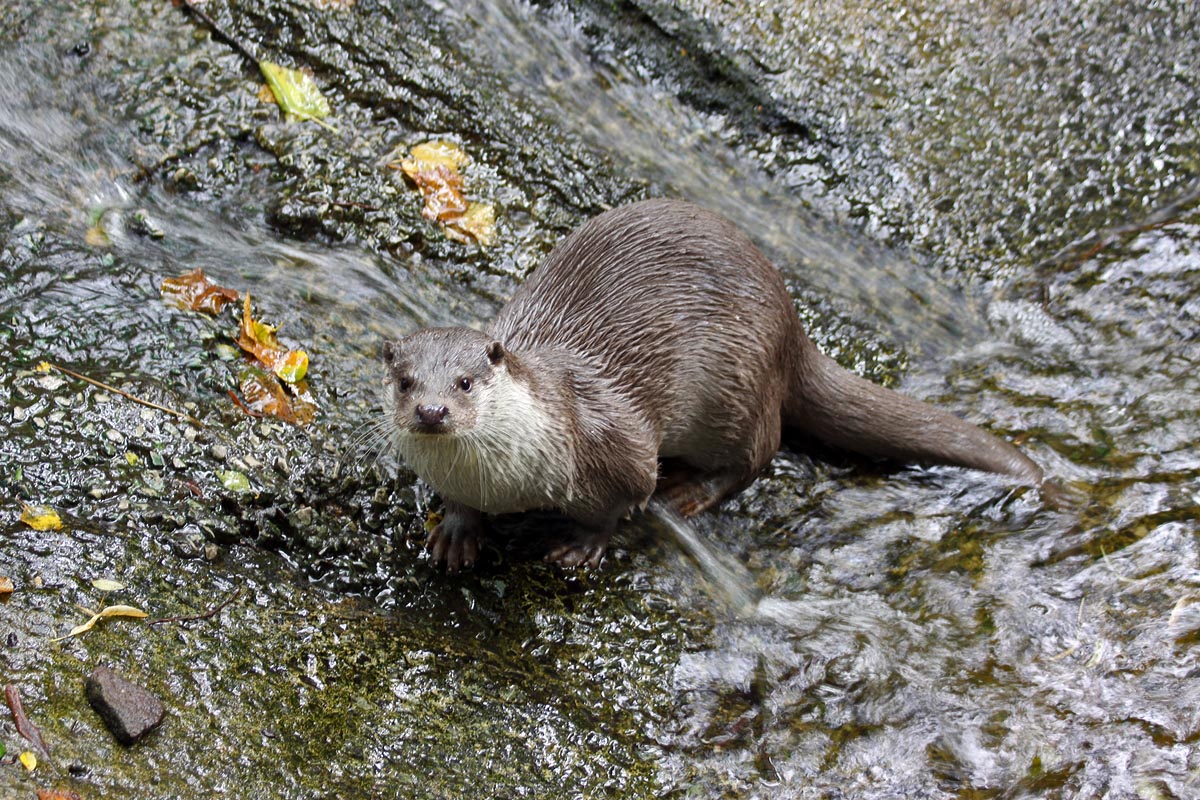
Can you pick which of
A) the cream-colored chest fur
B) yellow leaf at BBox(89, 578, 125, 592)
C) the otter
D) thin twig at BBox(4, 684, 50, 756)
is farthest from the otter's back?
thin twig at BBox(4, 684, 50, 756)

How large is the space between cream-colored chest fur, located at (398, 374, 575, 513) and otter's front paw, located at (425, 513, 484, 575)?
0.25 feet

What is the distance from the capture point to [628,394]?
107 inches

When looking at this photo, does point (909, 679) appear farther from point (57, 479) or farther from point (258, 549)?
point (57, 479)

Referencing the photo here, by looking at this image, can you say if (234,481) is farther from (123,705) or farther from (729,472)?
(729,472)

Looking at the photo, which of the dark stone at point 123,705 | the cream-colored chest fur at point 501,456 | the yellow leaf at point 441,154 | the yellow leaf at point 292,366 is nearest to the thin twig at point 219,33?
the yellow leaf at point 441,154

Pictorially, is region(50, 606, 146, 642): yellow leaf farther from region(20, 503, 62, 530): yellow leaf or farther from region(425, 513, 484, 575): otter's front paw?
region(425, 513, 484, 575): otter's front paw

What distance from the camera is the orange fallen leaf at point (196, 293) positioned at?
2855 mm

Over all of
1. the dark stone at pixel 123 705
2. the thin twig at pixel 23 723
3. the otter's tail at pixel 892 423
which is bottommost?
the thin twig at pixel 23 723

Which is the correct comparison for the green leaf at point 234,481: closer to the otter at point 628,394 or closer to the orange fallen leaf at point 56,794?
the otter at point 628,394

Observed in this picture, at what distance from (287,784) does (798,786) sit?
0.97m

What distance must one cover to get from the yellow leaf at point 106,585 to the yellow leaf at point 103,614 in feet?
0.18

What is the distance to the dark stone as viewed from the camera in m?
1.80

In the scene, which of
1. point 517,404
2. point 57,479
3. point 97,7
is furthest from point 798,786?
point 97,7

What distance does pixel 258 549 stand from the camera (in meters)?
2.41
